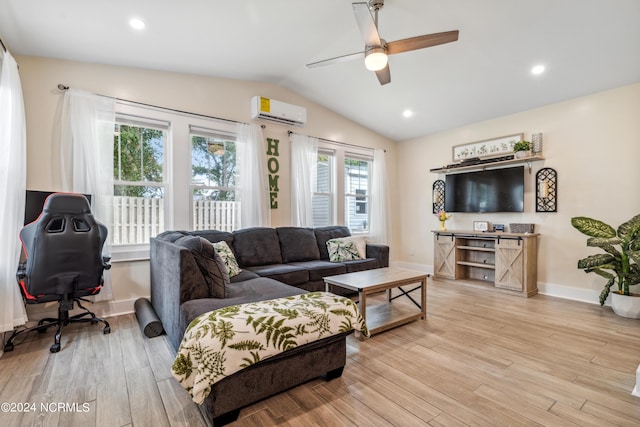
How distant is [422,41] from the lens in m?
2.41

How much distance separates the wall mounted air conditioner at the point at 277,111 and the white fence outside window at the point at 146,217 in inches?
53.7

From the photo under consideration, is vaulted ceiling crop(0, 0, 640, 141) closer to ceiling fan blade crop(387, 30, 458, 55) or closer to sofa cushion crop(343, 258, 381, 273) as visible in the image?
ceiling fan blade crop(387, 30, 458, 55)

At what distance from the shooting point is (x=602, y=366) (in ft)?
7.14

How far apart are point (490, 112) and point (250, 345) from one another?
4.79 meters

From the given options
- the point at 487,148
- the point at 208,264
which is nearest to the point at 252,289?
the point at 208,264

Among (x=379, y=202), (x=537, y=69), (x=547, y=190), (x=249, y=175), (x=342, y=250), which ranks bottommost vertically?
(x=342, y=250)

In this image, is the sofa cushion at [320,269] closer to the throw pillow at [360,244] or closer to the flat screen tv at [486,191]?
the throw pillow at [360,244]

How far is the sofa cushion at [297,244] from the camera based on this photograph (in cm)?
407

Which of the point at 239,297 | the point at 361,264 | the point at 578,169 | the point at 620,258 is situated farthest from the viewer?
the point at 361,264

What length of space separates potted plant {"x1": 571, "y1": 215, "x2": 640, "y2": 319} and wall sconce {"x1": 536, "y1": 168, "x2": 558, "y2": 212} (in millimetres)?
792

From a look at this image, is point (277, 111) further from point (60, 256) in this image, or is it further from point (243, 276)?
point (60, 256)

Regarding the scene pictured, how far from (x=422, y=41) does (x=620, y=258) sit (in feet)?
10.6

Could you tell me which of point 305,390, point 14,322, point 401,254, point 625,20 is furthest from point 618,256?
point 14,322

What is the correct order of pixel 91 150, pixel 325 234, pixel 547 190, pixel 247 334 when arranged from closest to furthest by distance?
pixel 247 334, pixel 91 150, pixel 547 190, pixel 325 234
